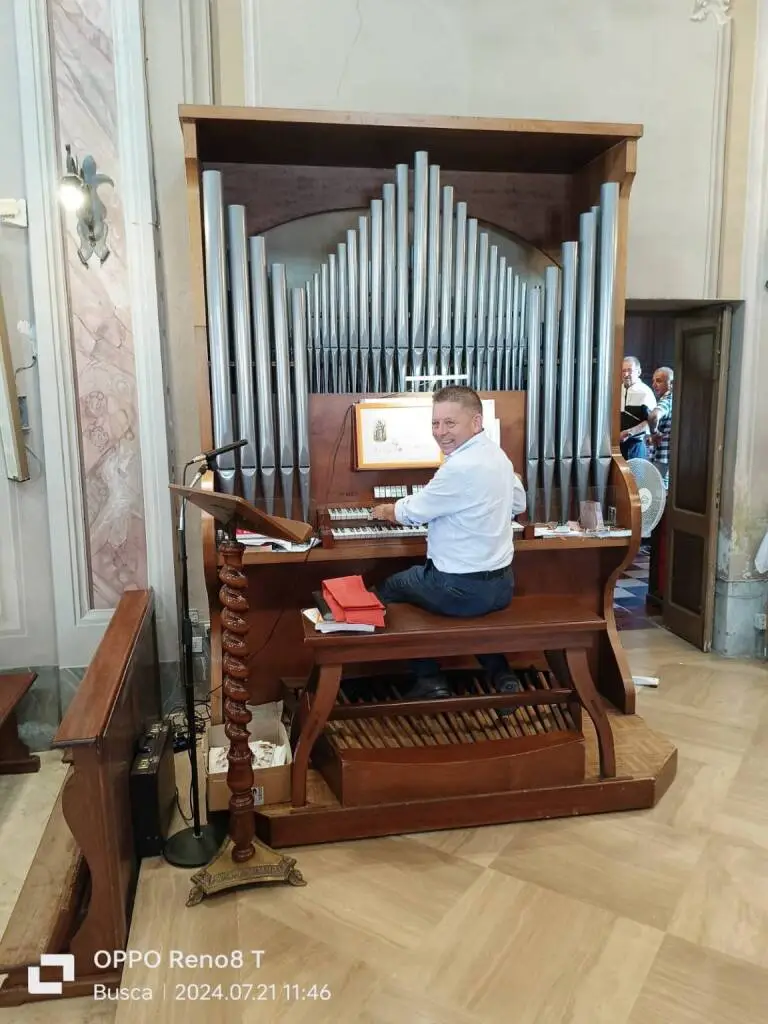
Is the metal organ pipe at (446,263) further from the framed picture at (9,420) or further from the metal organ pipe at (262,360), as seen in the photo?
the framed picture at (9,420)

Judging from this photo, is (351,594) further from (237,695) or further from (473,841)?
(473,841)

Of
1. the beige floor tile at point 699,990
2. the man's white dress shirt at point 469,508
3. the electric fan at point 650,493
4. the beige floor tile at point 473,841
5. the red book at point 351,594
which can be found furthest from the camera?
the electric fan at point 650,493

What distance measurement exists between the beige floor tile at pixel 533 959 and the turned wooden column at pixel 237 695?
652 millimetres

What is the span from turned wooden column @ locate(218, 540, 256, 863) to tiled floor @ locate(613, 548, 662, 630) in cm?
307

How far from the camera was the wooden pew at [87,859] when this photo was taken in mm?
1996

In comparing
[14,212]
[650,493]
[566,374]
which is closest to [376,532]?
[566,374]

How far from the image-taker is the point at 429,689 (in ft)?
10.2

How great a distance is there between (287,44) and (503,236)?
137 centimetres

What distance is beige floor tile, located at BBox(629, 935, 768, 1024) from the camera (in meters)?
1.89

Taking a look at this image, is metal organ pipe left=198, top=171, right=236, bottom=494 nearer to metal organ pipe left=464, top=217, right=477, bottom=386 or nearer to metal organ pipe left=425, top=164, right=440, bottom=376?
metal organ pipe left=425, top=164, right=440, bottom=376

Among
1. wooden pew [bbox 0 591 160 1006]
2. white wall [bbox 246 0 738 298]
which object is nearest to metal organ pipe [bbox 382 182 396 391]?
white wall [bbox 246 0 738 298]

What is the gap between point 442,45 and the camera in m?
3.74

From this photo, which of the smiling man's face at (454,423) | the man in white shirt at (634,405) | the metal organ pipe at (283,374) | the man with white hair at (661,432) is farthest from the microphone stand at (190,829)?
the man in white shirt at (634,405)

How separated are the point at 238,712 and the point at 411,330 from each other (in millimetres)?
1891
